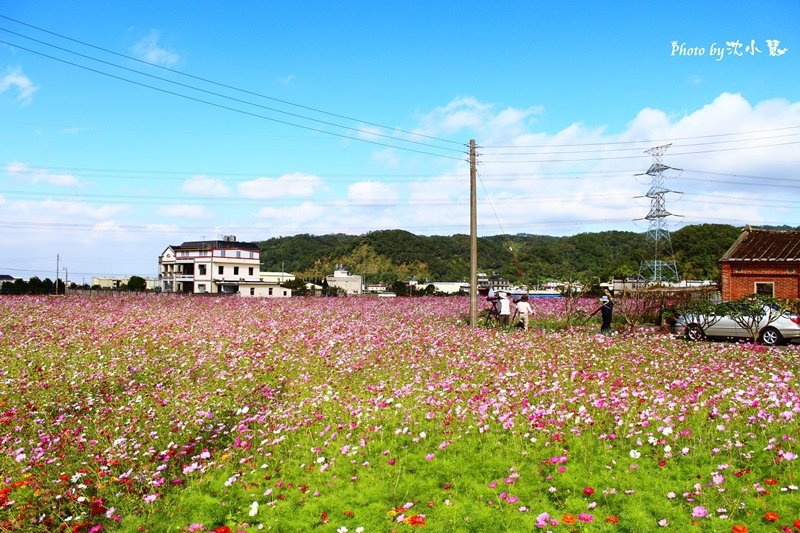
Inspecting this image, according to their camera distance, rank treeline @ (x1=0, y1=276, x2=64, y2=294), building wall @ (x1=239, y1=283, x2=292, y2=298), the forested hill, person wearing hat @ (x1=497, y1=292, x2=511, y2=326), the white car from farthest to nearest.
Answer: building wall @ (x1=239, y1=283, x2=292, y2=298) → the forested hill → treeline @ (x1=0, y1=276, x2=64, y2=294) → person wearing hat @ (x1=497, y1=292, x2=511, y2=326) → the white car

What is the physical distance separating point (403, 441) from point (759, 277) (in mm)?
31532

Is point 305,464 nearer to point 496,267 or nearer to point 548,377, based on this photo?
point 548,377

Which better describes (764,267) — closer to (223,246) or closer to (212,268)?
(212,268)

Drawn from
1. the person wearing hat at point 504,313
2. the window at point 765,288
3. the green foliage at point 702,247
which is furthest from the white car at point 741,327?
the green foliage at point 702,247

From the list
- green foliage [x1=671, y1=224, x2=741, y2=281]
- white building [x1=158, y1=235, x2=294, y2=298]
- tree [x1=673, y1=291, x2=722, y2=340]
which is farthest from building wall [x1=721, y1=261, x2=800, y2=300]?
white building [x1=158, y1=235, x2=294, y2=298]

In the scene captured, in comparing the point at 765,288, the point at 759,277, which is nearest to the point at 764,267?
the point at 759,277

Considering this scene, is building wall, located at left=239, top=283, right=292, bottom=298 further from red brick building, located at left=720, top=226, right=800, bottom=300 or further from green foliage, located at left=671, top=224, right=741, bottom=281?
red brick building, located at left=720, top=226, right=800, bottom=300

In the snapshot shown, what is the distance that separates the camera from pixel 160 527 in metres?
6.08

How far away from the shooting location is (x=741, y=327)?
63.7 ft

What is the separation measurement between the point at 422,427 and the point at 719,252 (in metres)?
69.1

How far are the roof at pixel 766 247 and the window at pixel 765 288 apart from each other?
1.40 meters

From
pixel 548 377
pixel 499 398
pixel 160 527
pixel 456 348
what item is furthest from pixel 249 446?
pixel 456 348

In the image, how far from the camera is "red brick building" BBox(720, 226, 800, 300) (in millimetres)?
31172

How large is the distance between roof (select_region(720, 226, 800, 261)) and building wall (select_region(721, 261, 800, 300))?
35 cm
